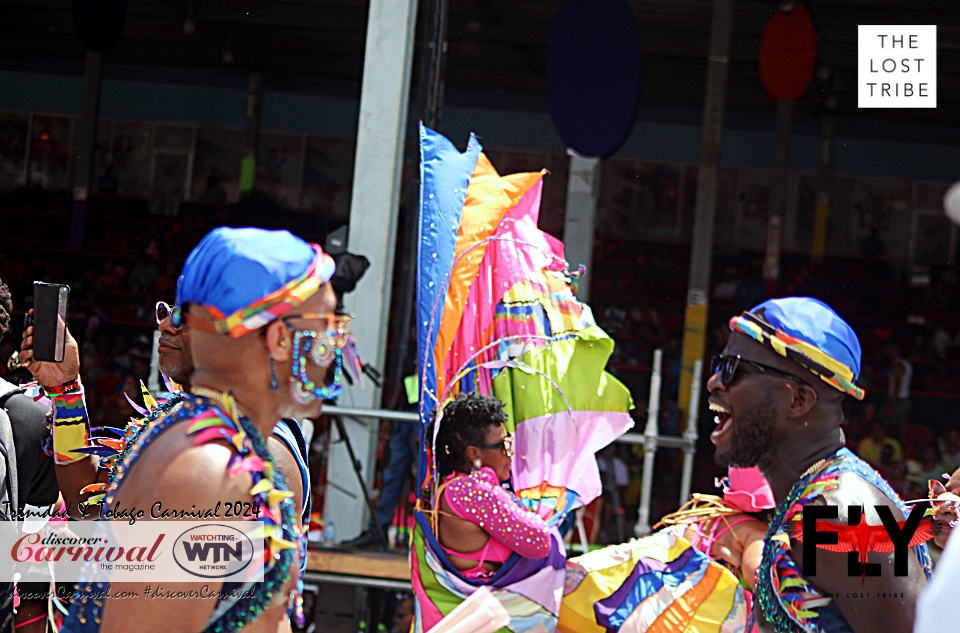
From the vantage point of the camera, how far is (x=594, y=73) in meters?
6.94

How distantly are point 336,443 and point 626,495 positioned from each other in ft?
9.97

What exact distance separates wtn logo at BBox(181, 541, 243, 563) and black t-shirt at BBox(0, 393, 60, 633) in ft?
4.54

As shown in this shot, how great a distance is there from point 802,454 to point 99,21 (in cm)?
922

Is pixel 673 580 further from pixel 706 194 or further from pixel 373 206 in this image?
pixel 706 194

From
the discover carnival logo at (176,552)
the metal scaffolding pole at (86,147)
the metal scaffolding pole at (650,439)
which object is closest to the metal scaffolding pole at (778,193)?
the metal scaffolding pole at (650,439)

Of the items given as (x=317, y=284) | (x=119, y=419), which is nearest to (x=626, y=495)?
(x=119, y=419)

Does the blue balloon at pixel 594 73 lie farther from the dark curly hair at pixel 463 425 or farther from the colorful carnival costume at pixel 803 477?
the colorful carnival costume at pixel 803 477

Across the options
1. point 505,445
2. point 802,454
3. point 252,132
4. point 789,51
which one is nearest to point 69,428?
point 505,445

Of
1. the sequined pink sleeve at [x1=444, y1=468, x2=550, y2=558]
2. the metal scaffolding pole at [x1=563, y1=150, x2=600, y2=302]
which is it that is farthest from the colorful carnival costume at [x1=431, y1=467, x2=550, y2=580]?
the metal scaffolding pole at [x1=563, y1=150, x2=600, y2=302]

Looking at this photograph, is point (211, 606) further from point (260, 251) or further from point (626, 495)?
point (626, 495)

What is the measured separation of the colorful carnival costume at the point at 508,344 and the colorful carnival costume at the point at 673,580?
1.12 ft

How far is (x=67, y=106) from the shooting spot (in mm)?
11984

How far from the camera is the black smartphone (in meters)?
2.72

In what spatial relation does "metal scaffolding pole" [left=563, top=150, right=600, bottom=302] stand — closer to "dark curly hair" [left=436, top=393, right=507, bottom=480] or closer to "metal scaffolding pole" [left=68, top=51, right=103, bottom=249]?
"dark curly hair" [left=436, top=393, right=507, bottom=480]
